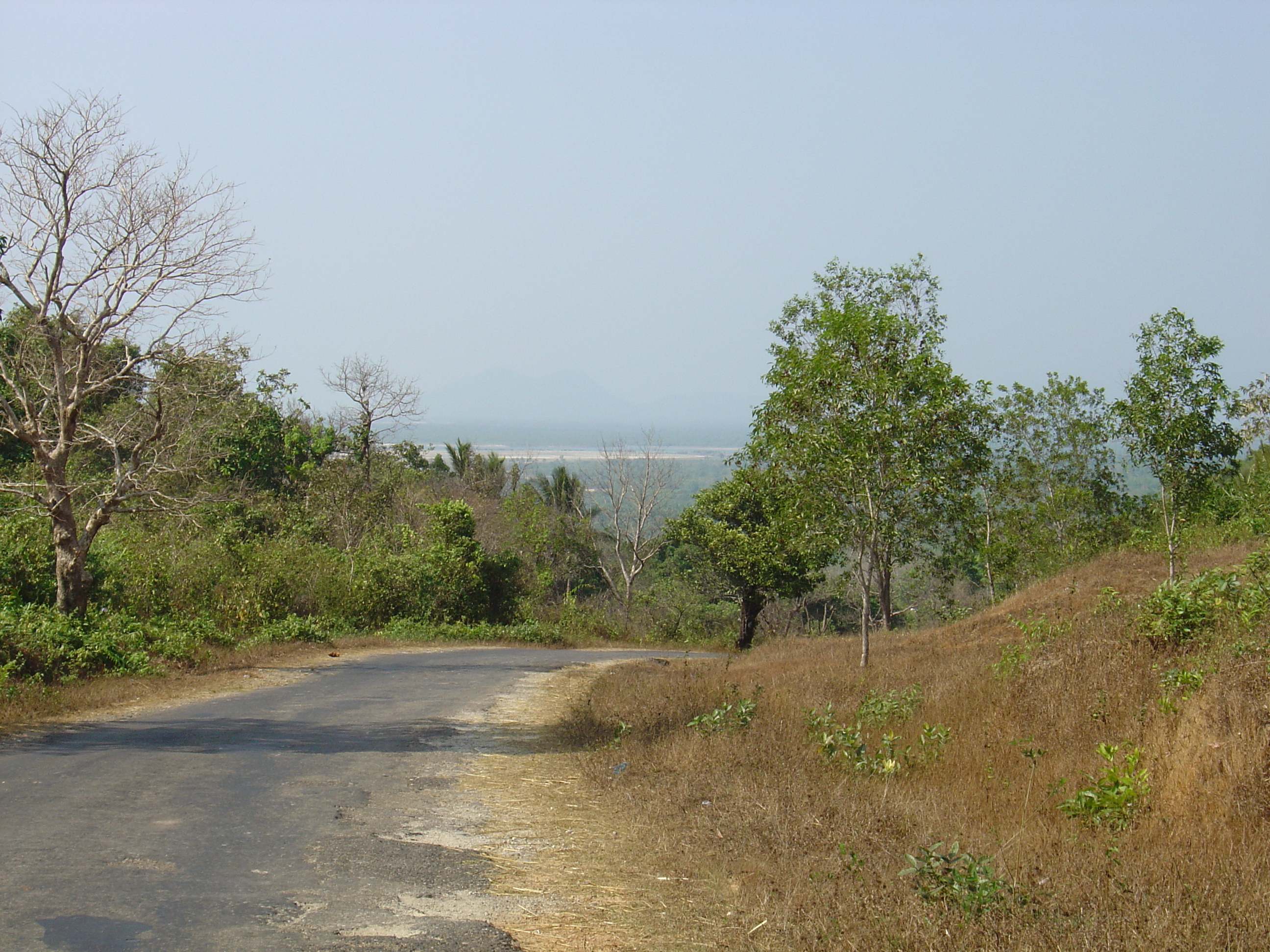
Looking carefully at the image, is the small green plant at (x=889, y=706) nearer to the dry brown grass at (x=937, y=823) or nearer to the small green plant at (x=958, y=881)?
the dry brown grass at (x=937, y=823)

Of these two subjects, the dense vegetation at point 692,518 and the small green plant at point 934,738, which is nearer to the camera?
the small green plant at point 934,738

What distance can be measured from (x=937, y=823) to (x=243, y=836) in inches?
199

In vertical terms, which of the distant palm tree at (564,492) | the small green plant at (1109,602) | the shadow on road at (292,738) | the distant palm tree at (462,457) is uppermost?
the distant palm tree at (462,457)

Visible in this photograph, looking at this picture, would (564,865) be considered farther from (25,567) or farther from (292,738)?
(25,567)

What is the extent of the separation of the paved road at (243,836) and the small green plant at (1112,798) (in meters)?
4.46

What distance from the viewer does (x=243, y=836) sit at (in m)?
7.03

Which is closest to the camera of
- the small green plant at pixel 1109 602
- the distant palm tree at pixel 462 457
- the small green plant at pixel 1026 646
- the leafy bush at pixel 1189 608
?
the leafy bush at pixel 1189 608

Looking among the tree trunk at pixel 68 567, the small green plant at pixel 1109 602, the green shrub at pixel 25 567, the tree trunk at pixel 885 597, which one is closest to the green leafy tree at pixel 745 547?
the tree trunk at pixel 885 597

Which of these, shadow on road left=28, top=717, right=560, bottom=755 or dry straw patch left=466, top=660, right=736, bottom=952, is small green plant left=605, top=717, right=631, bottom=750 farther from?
shadow on road left=28, top=717, right=560, bottom=755

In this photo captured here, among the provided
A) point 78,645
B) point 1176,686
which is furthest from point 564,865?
point 78,645

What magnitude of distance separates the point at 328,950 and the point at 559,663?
18.8 metres

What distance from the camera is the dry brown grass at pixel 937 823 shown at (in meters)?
5.14

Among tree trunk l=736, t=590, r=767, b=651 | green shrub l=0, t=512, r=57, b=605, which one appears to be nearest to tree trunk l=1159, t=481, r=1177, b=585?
tree trunk l=736, t=590, r=767, b=651

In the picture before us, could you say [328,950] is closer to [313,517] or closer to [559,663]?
[559,663]
